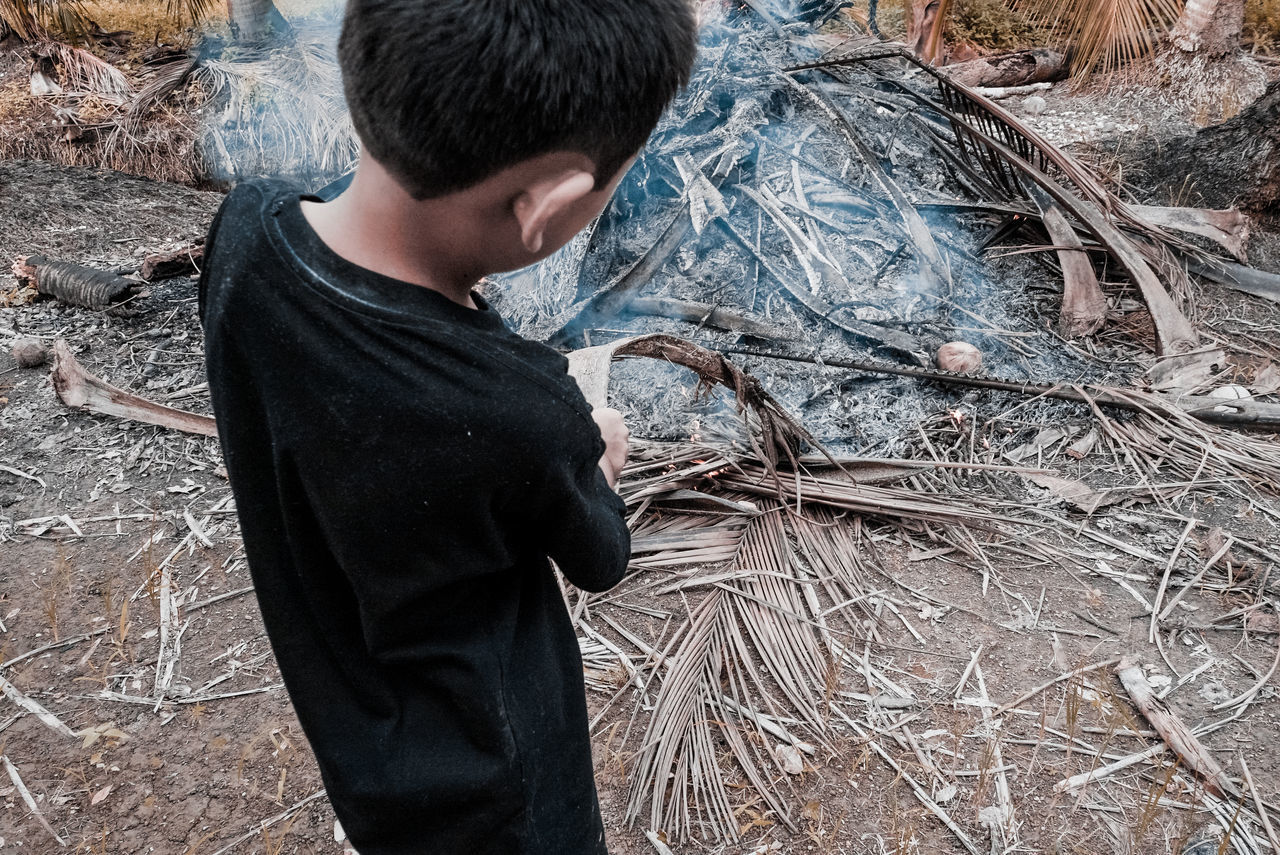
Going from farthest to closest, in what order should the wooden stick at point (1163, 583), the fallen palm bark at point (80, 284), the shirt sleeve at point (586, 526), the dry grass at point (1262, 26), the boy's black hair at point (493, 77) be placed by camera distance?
1. the dry grass at point (1262, 26)
2. the fallen palm bark at point (80, 284)
3. the wooden stick at point (1163, 583)
4. the shirt sleeve at point (586, 526)
5. the boy's black hair at point (493, 77)

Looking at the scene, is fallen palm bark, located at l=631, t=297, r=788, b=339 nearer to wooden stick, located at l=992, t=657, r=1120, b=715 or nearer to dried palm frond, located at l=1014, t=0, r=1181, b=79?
wooden stick, located at l=992, t=657, r=1120, b=715

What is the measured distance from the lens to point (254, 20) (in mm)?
5887

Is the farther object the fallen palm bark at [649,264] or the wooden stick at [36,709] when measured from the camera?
the fallen palm bark at [649,264]

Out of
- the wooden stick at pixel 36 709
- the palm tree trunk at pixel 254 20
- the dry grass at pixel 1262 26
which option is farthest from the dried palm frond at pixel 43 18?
the dry grass at pixel 1262 26

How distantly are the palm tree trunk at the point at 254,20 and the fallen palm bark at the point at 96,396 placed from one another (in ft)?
11.7

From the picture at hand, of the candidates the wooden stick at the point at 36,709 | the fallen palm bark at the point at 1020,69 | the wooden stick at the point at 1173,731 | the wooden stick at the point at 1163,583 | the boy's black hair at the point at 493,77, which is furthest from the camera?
the fallen palm bark at the point at 1020,69

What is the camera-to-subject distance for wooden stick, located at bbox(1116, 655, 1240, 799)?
2.00 metres

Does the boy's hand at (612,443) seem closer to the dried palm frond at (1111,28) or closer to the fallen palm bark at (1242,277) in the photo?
the fallen palm bark at (1242,277)

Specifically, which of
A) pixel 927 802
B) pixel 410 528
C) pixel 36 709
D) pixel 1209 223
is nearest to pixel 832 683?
pixel 927 802

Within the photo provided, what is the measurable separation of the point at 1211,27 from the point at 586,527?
315 inches

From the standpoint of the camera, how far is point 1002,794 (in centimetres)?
201

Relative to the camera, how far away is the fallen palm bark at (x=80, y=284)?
13.1 ft

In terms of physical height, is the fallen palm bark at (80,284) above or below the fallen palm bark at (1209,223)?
below

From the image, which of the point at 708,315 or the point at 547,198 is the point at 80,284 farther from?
the point at 547,198
